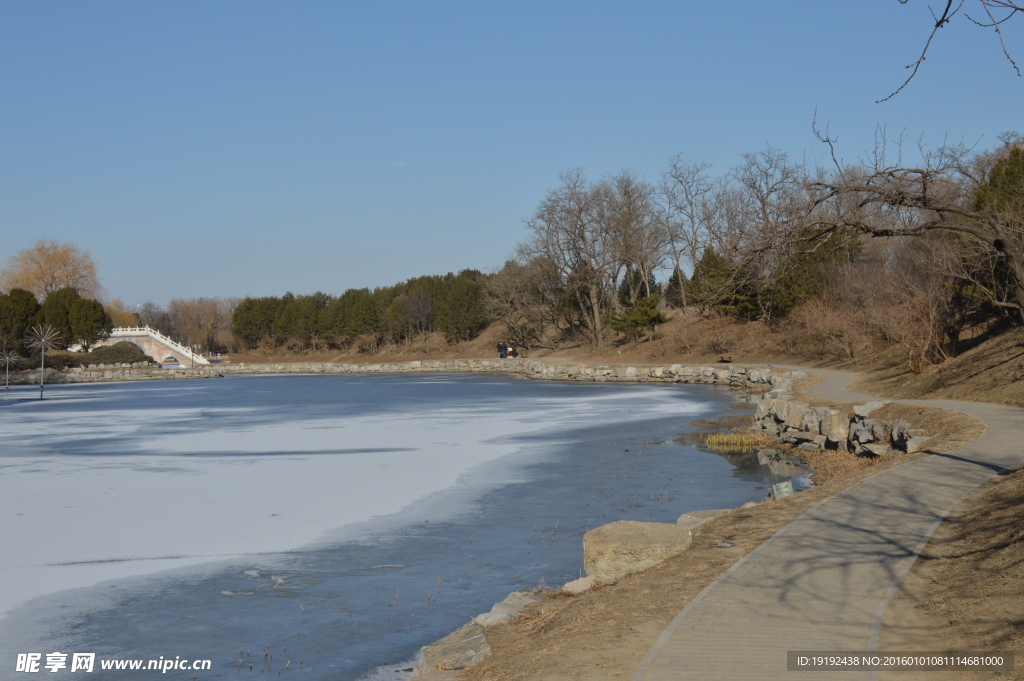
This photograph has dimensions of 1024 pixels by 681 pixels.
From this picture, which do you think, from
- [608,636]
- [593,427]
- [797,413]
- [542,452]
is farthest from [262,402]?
[608,636]

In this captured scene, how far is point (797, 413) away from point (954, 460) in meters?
7.89

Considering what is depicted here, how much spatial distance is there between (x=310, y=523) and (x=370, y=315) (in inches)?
3032

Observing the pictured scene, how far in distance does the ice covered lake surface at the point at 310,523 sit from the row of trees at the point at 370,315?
54222 millimetres

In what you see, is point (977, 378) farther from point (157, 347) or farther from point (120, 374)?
point (157, 347)

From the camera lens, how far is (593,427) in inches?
962

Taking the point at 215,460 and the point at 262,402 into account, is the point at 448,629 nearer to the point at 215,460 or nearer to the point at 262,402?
the point at 215,460

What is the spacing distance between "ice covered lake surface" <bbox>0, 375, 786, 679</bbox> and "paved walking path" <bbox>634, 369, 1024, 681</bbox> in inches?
101

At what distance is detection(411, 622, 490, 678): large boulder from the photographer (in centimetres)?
648

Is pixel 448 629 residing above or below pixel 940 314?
below

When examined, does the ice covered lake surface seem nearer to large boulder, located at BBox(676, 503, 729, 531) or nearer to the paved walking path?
large boulder, located at BBox(676, 503, 729, 531)

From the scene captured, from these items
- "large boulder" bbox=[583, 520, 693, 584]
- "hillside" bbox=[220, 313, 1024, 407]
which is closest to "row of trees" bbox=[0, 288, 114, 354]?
"hillside" bbox=[220, 313, 1024, 407]

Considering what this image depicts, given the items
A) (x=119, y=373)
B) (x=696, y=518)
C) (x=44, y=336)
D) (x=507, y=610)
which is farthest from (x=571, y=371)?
(x=44, y=336)

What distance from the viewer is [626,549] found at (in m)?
8.46

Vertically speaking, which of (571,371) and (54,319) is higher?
(54,319)
